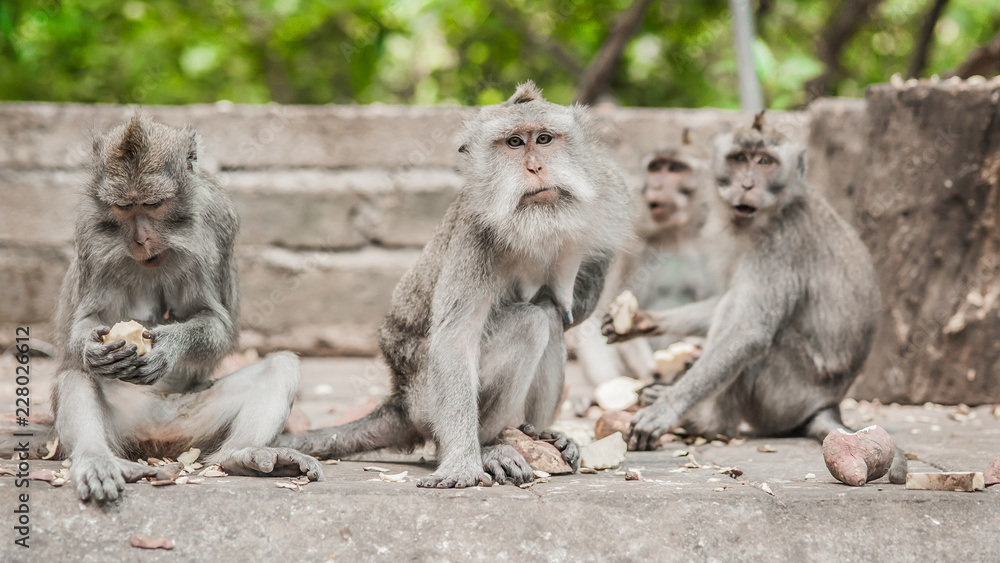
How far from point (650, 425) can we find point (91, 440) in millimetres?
2667

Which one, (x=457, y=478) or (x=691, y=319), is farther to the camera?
(x=691, y=319)

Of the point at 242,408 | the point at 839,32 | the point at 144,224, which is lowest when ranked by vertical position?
the point at 242,408

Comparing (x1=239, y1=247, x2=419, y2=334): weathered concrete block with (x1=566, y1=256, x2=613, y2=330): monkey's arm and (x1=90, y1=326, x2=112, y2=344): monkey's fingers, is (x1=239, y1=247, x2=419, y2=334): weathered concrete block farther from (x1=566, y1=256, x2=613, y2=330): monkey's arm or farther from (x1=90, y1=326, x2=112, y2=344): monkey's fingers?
(x1=90, y1=326, x2=112, y2=344): monkey's fingers

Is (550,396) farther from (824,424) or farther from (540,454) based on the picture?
(824,424)

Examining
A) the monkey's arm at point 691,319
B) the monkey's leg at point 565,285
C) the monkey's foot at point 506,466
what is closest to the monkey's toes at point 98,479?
the monkey's foot at point 506,466

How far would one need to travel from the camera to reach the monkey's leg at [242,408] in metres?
3.84

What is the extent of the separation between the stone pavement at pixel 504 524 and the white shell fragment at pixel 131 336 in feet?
1.79

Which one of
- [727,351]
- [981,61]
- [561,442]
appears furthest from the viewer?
[981,61]

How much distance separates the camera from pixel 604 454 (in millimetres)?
4227

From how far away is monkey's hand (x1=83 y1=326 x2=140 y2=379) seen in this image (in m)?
3.51

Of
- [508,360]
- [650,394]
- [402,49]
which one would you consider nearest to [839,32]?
[402,49]

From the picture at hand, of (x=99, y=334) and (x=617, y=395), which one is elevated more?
(x=99, y=334)

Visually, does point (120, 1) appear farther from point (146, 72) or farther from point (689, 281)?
point (689, 281)

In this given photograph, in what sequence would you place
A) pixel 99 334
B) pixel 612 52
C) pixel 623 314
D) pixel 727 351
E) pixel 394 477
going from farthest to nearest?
pixel 612 52, pixel 623 314, pixel 727 351, pixel 394 477, pixel 99 334
